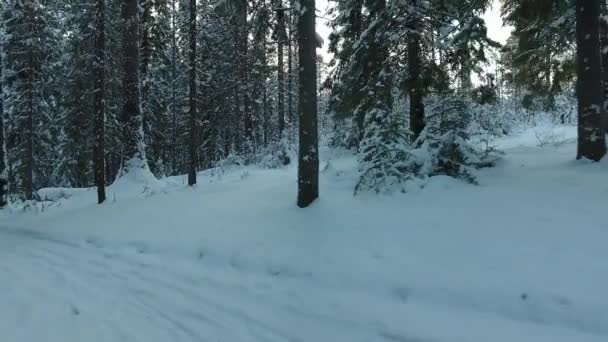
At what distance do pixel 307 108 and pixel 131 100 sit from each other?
27.5 ft

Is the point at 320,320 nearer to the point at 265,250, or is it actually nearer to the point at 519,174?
the point at 265,250

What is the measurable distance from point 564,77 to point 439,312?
9.54m

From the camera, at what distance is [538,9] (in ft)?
29.3

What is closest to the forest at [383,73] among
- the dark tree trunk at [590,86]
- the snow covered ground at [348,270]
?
the dark tree trunk at [590,86]

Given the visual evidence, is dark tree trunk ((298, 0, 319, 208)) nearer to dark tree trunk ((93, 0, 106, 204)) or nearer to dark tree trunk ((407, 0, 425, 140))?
dark tree trunk ((407, 0, 425, 140))

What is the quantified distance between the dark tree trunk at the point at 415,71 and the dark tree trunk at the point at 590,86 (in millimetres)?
2928

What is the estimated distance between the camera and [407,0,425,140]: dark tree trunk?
30.7 feet

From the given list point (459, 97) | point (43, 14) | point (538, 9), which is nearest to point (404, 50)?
point (459, 97)

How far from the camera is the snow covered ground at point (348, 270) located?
4227 millimetres

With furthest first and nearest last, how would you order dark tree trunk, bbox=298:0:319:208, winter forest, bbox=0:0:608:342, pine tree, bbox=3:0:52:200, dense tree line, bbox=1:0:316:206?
pine tree, bbox=3:0:52:200 → dense tree line, bbox=1:0:316:206 → dark tree trunk, bbox=298:0:319:208 → winter forest, bbox=0:0:608:342

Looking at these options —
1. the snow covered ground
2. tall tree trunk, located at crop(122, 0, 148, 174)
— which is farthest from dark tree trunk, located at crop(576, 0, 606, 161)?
tall tree trunk, located at crop(122, 0, 148, 174)

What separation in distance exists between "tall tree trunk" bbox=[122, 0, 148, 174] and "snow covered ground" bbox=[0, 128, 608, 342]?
5.27 meters

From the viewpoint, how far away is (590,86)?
7812 mm

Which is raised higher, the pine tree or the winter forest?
the pine tree
